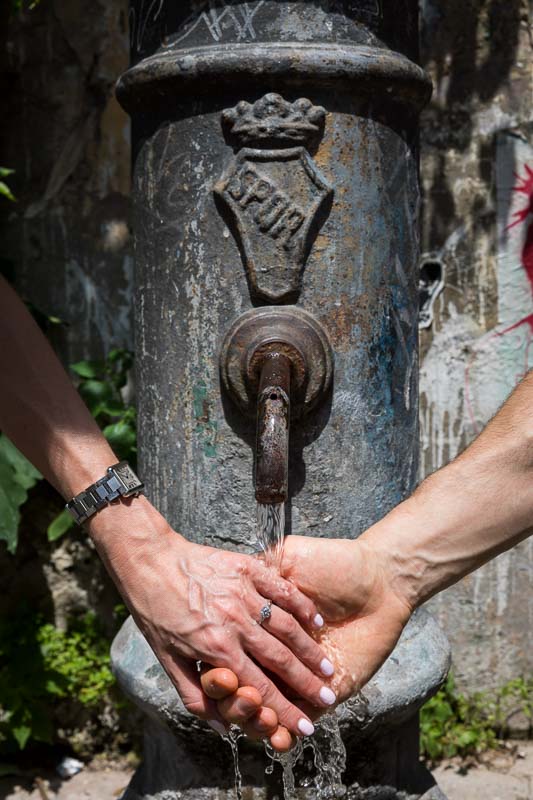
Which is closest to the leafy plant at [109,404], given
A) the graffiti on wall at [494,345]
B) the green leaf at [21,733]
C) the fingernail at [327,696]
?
the green leaf at [21,733]

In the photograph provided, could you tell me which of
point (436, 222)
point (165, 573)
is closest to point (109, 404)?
point (436, 222)

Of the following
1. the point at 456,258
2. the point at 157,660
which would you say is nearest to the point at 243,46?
the point at 157,660

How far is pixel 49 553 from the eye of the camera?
3.50m

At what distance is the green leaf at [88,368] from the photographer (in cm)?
336

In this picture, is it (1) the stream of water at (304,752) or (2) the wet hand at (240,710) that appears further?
(1) the stream of water at (304,752)

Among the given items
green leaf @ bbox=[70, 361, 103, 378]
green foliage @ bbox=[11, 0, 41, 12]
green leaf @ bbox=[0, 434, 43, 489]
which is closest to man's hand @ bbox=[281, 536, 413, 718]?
green leaf @ bbox=[0, 434, 43, 489]

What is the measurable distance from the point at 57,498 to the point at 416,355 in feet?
6.16

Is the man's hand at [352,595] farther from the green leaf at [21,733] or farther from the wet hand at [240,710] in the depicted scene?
the green leaf at [21,733]

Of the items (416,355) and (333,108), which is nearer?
(333,108)

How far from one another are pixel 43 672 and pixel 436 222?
225 cm

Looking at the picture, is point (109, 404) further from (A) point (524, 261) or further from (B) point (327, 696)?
(B) point (327, 696)

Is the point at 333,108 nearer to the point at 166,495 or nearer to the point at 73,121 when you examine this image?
the point at 166,495

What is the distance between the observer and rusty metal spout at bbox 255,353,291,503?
1.63 meters

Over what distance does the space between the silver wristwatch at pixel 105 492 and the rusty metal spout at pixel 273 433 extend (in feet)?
0.99
